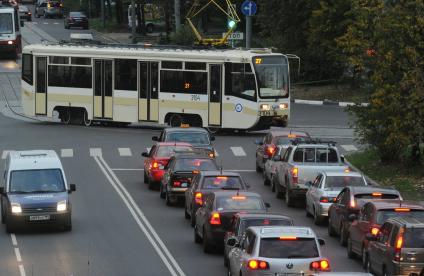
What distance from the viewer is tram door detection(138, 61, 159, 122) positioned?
51750 millimetres

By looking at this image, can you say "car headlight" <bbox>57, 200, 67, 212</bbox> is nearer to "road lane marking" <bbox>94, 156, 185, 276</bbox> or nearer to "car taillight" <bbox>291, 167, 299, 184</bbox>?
"road lane marking" <bbox>94, 156, 185, 276</bbox>

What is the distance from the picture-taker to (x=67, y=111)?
180 ft

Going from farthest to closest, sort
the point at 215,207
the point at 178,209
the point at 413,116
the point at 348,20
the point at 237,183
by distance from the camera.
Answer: the point at 348,20
the point at 413,116
the point at 178,209
the point at 237,183
the point at 215,207

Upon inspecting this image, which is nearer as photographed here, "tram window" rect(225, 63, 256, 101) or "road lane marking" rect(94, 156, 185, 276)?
"road lane marking" rect(94, 156, 185, 276)

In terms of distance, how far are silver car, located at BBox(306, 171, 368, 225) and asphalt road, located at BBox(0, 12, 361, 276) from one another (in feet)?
1.38

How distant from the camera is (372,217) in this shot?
984 inches

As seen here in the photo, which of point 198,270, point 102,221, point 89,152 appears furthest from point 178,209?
point 89,152

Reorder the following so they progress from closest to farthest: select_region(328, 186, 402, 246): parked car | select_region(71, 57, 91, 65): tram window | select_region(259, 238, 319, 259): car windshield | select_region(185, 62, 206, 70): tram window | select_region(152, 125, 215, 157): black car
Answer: select_region(259, 238, 319, 259): car windshield < select_region(328, 186, 402, 246): parked car < select_region(152, 125, 215, 157): black car < select_region(185, 62, 206, 70): tram window < select_region(71, 57, 91, 65): tram window

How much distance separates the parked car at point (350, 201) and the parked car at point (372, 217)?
4.69 feet

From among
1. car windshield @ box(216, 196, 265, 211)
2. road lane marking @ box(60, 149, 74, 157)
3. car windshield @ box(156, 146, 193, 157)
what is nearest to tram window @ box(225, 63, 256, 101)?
road lane marking @ box(60, 149, 74, 157)

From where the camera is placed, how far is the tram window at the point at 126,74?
52312mm

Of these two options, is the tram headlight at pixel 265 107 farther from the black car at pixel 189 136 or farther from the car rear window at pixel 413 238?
the car rear window at pixel 413 238

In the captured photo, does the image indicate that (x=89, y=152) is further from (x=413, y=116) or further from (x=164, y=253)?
(x=164, y=253)

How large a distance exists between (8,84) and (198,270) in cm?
4905
